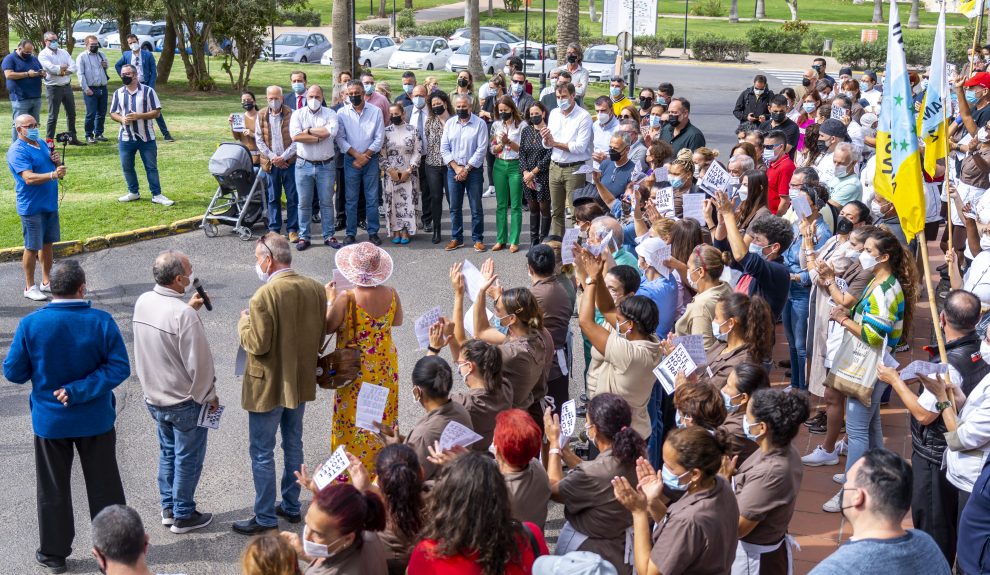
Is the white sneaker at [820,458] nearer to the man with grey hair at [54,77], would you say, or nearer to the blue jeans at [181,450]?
the blue jeans at [181,450]

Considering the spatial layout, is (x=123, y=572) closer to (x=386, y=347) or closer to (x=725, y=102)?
(x=386, y=347)

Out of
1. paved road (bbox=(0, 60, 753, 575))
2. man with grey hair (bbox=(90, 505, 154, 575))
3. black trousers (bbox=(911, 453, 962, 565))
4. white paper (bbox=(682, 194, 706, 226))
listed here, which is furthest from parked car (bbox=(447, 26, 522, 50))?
man with grey hair (bbox=(90, 505, 154, 575))

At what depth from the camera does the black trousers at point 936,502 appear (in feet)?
19.2

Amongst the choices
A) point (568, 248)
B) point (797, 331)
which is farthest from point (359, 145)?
point (797, 331)

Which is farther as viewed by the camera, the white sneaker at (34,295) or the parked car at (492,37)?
the parked car at (492,37)

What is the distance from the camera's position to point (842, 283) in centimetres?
727

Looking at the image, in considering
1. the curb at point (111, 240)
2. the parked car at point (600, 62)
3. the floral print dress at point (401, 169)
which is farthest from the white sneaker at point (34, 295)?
the parked car at point (600, 62)

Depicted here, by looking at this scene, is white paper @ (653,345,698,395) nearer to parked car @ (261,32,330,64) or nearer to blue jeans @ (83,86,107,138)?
blue jeans @ (83,86,107,138)

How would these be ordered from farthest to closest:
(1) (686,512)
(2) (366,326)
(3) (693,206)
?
(3) (693,206), (2) (366,326), (1) (686,512)

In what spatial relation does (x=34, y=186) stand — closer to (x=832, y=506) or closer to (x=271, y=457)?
(x=271, y=457)

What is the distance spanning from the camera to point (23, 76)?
18.5m

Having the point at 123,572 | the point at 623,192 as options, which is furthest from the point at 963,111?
the point at 123,572

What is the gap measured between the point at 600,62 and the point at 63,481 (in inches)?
1203

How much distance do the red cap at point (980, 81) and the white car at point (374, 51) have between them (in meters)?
26.1
